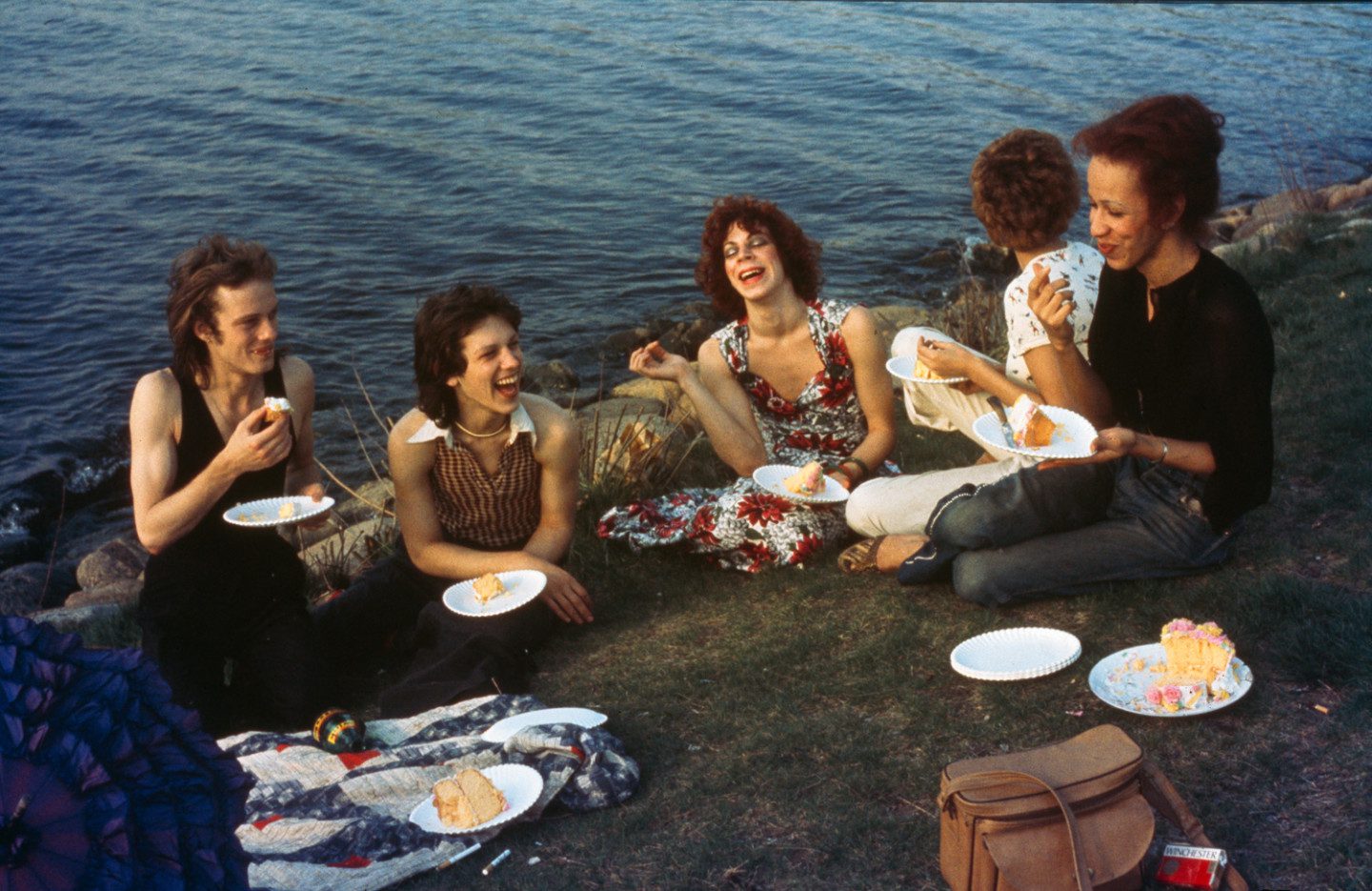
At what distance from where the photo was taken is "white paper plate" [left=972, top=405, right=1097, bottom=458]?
4441mm

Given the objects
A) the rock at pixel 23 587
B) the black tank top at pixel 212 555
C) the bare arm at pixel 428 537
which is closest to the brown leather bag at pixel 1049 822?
the bare arm at pixel 428 537

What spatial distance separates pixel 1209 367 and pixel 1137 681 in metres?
1.16

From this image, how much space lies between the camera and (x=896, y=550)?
18.4 ft

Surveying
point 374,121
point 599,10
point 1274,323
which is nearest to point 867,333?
point 1274,323

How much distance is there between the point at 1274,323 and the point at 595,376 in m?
5.67

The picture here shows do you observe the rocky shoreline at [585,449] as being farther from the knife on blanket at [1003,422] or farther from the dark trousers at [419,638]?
the knife on blanket at [1003,422]

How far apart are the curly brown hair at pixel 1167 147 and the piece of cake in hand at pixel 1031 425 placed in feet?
2.63

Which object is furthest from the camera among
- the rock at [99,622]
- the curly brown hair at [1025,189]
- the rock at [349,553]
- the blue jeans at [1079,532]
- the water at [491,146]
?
the water at [491,146]

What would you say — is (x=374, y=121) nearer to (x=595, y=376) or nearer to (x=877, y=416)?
(x=595, y=376)

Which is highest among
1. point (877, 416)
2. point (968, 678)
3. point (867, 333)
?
point (867, 333)

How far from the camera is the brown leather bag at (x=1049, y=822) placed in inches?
125

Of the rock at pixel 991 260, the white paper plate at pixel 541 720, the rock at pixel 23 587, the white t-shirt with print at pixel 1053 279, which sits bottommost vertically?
the rock at pixel 23 587

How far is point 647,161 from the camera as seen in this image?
17016 millimetres

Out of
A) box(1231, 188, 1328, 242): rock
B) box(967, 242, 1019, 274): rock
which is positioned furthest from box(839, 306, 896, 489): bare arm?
box(967, 242, 1019, 274): rock
